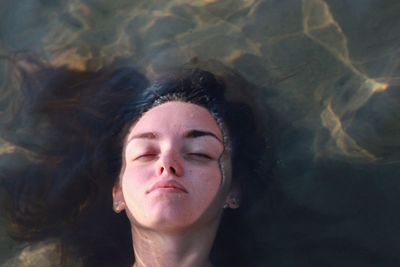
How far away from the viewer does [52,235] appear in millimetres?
4102

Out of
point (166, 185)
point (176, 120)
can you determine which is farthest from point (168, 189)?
point (176, 120)

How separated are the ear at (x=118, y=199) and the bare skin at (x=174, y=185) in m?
0.01

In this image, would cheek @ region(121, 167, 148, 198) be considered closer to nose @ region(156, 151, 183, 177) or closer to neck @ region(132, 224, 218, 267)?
nose @ region(156, 151, 183, 177)

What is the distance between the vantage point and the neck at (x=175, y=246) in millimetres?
3484

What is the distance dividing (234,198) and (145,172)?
0.72 meters

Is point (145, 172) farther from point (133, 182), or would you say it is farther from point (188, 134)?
point (188, 134)

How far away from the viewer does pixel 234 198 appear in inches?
154

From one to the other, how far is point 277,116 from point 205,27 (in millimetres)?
904

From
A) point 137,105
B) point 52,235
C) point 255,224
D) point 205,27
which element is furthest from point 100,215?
point 205,27

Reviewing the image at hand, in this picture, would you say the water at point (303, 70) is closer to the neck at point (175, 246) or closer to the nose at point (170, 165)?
the neck at point (175, 246)

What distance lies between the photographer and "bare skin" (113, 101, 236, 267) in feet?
11.0

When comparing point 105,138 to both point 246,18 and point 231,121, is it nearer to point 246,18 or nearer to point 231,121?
point 231,121

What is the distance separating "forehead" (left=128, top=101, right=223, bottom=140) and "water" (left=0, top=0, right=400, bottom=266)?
0.75 meters

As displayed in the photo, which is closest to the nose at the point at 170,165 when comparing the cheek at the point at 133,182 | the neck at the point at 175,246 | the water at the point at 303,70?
the cheek at the point at 133,182
